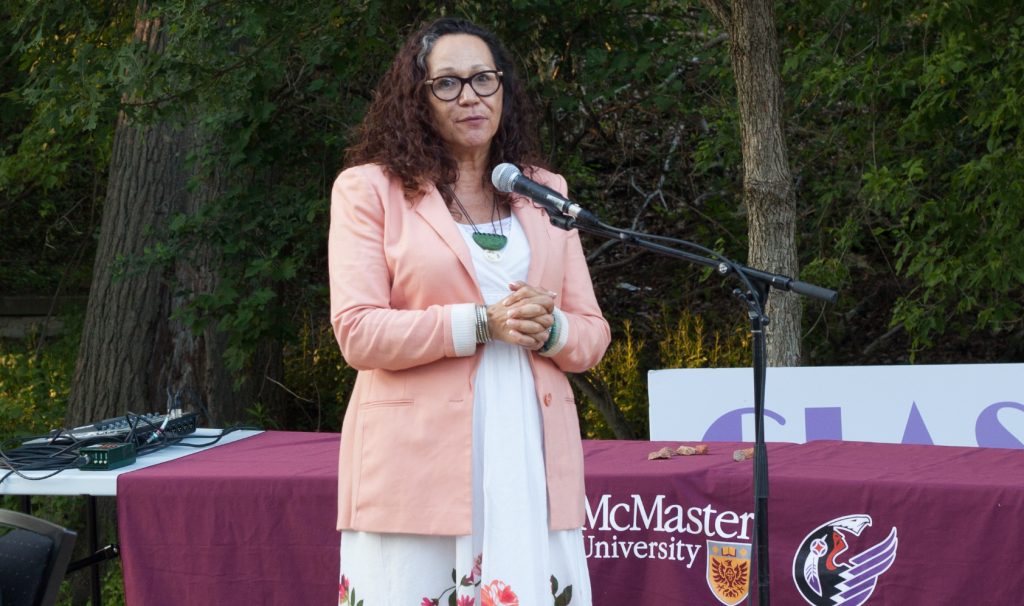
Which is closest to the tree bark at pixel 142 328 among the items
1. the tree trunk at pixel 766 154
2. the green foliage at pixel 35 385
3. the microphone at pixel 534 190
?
the green foliage at pixel 35 385

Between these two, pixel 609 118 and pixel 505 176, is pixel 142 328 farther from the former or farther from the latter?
pixel 505 176

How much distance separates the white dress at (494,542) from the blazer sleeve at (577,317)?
0.10 meters

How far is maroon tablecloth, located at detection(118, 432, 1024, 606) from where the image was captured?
3.05 m

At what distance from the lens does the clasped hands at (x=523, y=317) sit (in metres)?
2.18

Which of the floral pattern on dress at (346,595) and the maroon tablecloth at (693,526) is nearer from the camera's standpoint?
the floral pattern on dress at (346,595)

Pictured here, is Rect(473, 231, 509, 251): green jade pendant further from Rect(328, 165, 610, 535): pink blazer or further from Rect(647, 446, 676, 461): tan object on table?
Rect(647, 446, 676, 461): tan object on table

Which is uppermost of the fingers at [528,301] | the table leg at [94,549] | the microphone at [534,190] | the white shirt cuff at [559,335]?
the microphone at [534,190]

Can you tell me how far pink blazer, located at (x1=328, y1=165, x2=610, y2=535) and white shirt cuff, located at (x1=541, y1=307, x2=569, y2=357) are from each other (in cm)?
2

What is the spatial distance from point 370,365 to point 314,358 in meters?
6.11

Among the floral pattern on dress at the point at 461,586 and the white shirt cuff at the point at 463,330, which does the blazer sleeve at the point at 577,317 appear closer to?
the white shirt cuff at the point at 463,330

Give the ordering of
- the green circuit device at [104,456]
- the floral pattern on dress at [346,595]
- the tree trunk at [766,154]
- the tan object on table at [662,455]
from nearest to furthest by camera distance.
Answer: the floral pattern on dress at [346,595] < the green circuit device at [104,456] < the tan object on table at [662,455] < the tree trunk at [766,154]

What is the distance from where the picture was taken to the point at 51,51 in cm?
550

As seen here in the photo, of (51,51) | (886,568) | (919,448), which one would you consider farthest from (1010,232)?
(51,51)

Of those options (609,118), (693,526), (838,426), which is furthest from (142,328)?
(693,526)
